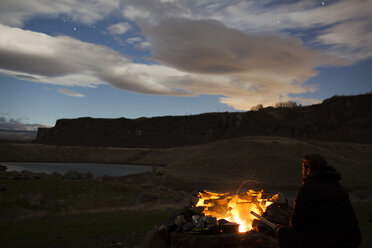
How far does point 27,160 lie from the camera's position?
285ft

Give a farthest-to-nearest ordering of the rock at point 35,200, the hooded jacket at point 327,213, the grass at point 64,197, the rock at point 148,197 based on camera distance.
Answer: the rock at point 148,197, the rock at point 35,200, the grass at point 64,197, the hooded jacket at point 327,213

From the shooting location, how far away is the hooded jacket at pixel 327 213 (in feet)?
14.3

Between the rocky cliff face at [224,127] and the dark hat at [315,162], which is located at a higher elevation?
the rocky cliff face at [224,127]

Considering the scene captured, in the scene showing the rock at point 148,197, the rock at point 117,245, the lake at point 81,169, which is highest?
the rock at point 117,245

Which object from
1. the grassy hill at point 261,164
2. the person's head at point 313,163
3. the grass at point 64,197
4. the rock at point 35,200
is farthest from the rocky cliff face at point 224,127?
the person's head at point 313,163

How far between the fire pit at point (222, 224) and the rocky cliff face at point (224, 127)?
104383 mm

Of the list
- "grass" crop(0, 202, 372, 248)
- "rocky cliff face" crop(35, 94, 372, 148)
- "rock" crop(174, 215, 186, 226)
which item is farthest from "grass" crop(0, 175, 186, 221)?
"rocky cliff face" crop(35, 94, 372, 148)

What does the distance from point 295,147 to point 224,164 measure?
46.4ft

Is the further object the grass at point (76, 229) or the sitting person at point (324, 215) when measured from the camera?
the grass at point (76, 229)

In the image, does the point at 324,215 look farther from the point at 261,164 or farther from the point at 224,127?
the point at 224,127

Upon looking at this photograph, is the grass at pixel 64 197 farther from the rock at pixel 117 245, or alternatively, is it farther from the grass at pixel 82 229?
the rock at pixel 117 245

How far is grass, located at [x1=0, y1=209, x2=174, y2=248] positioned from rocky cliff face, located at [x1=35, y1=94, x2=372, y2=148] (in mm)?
102198

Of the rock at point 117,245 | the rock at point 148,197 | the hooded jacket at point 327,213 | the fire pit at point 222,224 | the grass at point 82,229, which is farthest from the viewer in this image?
the rock at point 148,197

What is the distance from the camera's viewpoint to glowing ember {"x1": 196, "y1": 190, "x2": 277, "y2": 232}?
29.7ft
